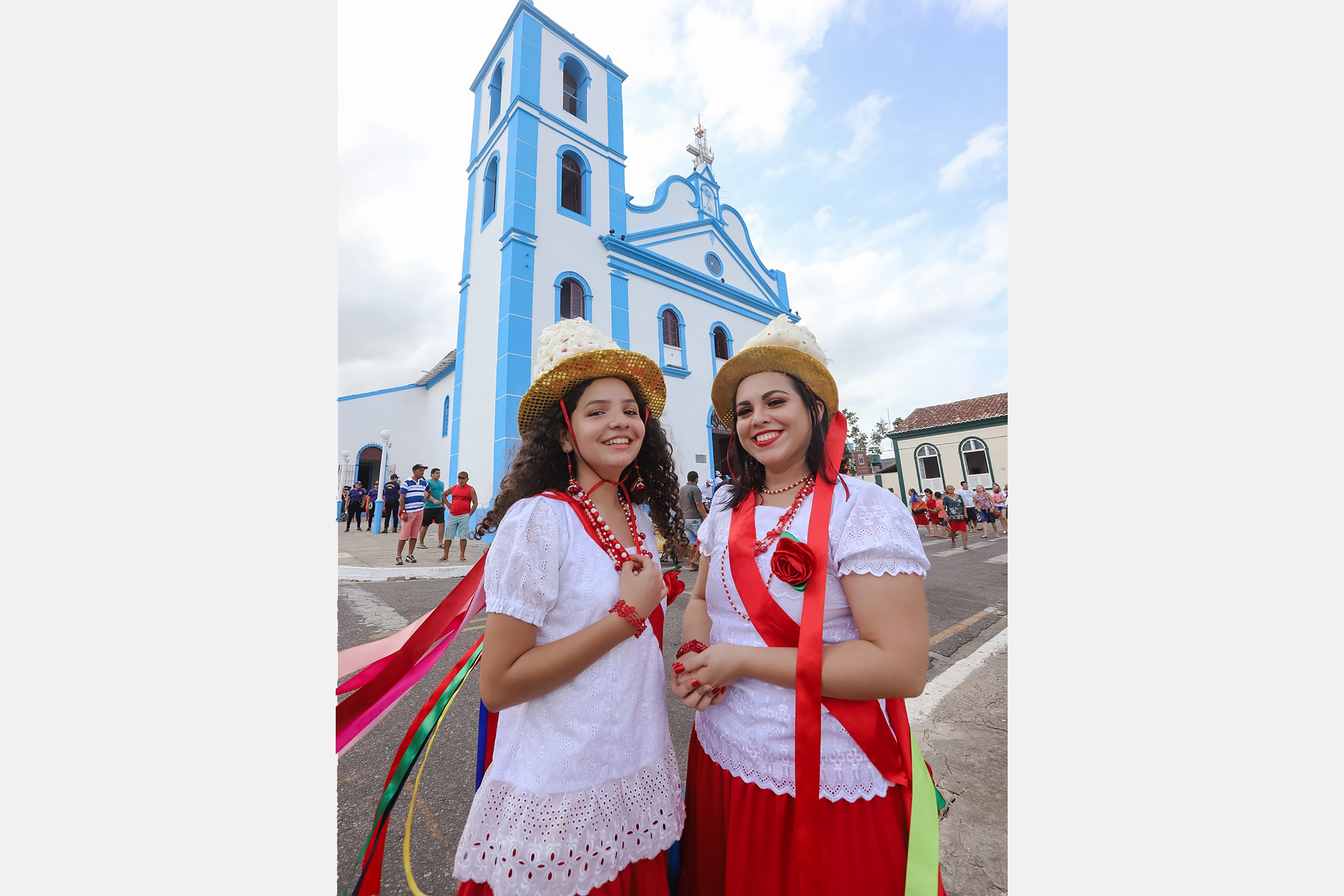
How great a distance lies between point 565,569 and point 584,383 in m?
0.60

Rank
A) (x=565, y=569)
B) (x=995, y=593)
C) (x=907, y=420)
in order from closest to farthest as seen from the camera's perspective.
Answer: (x=565, y=569)
(x=995, y=593)
(x=907, y=420)

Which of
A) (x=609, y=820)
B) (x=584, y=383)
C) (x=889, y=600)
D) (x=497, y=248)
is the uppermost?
(x=497, y=248)

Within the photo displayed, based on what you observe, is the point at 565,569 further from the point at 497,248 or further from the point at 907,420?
the point at 907,420

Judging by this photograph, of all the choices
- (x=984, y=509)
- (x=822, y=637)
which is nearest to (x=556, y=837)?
(x=822, y=637)

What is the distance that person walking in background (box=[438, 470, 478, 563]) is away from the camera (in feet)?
26.1

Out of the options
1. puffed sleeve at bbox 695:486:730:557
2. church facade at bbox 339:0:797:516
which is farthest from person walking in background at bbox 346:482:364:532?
puffed sleeve at bbox 695:486:730:557

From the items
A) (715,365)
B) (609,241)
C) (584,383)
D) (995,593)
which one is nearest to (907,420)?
(715,365)

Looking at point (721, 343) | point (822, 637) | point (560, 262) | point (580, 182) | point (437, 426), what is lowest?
point (822, 637)

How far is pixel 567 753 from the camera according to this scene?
1.10m

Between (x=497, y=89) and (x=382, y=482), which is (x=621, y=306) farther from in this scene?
(x=382, y=482)

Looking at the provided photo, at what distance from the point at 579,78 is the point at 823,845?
54.2 ft

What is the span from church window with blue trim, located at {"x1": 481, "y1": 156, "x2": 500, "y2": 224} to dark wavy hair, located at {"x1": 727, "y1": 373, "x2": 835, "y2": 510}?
1227cm

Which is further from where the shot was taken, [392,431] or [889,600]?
[392,431]

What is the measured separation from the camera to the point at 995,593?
6004 millimetres
